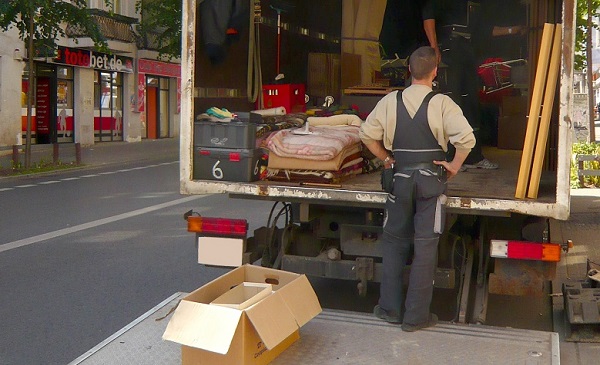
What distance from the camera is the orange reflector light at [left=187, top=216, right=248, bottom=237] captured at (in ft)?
20.5

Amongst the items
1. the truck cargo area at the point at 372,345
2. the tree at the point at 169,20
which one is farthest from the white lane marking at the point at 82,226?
the tree at the point at 169,20

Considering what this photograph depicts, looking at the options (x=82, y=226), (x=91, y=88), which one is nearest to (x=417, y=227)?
(x=82, y=226)

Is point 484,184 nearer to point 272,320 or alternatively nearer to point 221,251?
point 221,251

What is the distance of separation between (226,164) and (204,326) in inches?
68.7

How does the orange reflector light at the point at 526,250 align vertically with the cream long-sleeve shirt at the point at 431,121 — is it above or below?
below

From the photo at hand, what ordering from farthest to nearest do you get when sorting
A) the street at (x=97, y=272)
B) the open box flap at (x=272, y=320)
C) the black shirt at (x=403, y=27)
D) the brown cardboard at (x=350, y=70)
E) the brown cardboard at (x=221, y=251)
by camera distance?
the brown cardboard at (x=350, y=70), the black shirt at (x=403, y=27), the street at (x=97, y=272), the brown cardboard at (x=221, y=251), the open box flap at (x=272, y=320)

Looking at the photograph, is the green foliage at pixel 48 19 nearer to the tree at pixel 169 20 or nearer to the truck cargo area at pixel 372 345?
the tree at pixel 169 20

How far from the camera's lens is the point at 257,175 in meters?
6.04

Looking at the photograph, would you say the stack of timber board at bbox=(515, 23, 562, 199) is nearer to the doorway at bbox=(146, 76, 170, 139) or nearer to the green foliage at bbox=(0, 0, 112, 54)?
the green foliage at bbox=(0, 0, 112, 54)

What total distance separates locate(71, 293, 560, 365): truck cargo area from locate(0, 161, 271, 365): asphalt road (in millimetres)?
938

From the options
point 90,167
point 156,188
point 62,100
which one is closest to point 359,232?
point 156,188

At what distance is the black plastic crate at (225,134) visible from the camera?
5.93m

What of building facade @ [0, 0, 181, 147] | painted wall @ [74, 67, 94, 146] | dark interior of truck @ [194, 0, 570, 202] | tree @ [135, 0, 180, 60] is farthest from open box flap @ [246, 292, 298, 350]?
painted wall @ [74, 67, 94, 146]

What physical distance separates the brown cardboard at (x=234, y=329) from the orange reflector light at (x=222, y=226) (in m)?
1.36
